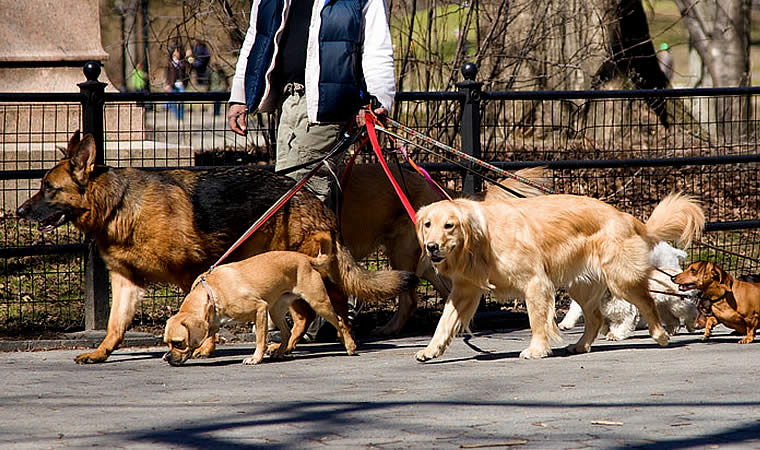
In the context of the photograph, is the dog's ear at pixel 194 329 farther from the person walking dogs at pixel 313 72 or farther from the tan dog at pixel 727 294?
the tan dog at pixel 727 294

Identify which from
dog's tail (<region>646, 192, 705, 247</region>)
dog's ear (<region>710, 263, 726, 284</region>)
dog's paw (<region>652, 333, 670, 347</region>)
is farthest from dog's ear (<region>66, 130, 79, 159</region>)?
dog's ear (<region>710, 263, 726, 284</region>)

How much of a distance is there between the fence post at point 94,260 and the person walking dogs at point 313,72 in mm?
1055

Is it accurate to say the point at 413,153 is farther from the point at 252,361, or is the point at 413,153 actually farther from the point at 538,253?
the point at 252,361

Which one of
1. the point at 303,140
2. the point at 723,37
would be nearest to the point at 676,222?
the point at 303,140

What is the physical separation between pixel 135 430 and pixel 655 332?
403 cm

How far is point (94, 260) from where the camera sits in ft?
26.7

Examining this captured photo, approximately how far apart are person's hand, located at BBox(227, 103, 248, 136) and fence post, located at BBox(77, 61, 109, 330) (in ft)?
3.50

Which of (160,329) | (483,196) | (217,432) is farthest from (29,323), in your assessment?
(217,432)

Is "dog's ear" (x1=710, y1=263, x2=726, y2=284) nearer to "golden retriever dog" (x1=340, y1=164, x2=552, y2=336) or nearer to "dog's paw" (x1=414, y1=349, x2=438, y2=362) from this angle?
"golden retriever dog" (x1=340, y1=164, x2=552, y2=336)

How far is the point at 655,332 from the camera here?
7344mm

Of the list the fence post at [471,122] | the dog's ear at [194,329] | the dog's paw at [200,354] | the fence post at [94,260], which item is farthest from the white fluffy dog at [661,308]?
the fence post at [94,260]

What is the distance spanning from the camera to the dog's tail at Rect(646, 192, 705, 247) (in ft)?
24.1

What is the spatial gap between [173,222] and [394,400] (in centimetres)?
243

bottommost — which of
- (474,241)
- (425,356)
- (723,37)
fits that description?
(425,356)
